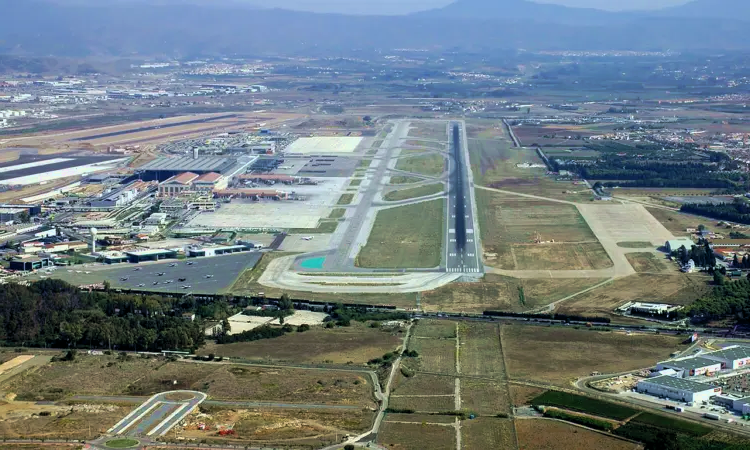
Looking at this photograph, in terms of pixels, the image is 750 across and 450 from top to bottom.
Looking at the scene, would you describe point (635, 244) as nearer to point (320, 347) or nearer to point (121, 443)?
point (320, 347)

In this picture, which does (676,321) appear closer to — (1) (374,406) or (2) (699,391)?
(2) (699,391)

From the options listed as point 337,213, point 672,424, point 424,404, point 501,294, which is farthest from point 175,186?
point 672,424

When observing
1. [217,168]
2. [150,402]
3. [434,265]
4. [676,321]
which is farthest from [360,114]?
[150,402]

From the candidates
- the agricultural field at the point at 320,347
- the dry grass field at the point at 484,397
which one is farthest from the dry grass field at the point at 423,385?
the agricultural field at the point at 320,347

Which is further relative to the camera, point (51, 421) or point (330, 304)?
point (330, 304)

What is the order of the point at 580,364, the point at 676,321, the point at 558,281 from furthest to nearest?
the point at 558,281 < the point at 676,321 < the point at 580,364

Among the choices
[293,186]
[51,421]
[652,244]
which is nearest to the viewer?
[51,421]
